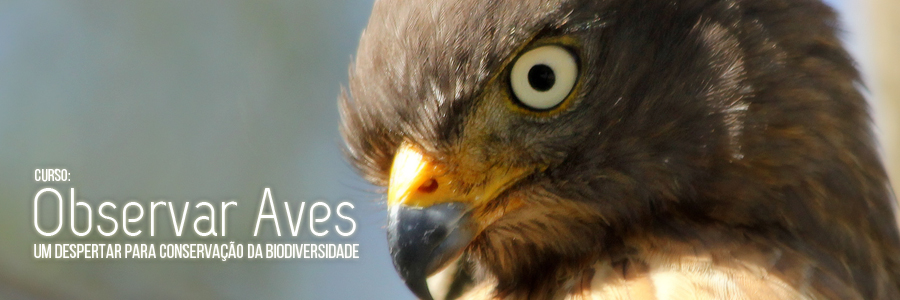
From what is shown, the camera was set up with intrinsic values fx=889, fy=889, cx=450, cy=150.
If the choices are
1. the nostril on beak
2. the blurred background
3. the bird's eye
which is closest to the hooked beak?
the nostril on beak

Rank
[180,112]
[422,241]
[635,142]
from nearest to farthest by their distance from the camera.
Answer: [422,241], [635,142], [180,112]

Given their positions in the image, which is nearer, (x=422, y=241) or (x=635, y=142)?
(x=422, y=241)

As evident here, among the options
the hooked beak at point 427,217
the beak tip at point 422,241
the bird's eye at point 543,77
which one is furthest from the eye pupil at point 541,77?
the beak tip at point 422,241

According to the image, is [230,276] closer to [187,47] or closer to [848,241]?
[187,47]

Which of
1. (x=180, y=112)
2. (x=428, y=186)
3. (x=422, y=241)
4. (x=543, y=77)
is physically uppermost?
(x=180, y=112)

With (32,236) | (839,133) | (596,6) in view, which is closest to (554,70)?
(596,6)

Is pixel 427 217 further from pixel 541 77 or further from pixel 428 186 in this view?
pixel 541 77

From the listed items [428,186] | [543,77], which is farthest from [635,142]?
[428,186]
